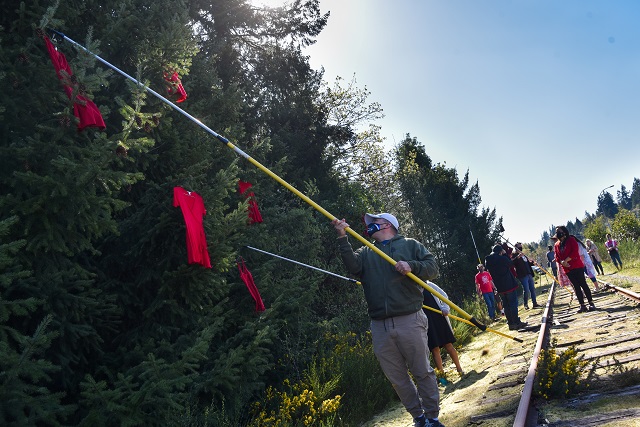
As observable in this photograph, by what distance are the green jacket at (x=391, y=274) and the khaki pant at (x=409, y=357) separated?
0.11 metres

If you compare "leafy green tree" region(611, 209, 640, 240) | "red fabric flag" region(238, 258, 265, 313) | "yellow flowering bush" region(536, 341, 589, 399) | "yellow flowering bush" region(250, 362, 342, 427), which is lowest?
"yellow flowering bush" region(536, 341, 589, 399)

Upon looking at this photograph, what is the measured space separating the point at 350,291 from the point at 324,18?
38.0 feet

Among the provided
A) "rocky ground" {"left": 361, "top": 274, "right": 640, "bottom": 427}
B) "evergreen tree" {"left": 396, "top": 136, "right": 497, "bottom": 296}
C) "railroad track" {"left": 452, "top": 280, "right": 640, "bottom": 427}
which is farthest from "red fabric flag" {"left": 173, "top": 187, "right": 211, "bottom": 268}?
"evergreen tree" {"left": 396, "top": 136, "right": 497, "bottom": 296}

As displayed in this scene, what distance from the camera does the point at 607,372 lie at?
589cm

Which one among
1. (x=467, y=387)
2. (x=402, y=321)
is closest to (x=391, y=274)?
(x=402, y=321)

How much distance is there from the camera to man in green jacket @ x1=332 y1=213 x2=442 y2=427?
505 centimetres

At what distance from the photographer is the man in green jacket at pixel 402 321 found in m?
5.05

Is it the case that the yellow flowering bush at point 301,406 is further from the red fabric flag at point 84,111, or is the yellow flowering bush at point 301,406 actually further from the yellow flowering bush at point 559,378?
the red fabric flag at point 84,111

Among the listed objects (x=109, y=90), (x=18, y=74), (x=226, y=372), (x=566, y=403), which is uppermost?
(x=109, y=90)

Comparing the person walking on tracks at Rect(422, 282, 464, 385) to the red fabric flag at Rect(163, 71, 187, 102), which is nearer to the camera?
the red fabric flag at Rect(163, 71, 187, 102)

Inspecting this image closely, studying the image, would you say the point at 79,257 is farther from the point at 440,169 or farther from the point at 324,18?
the point at 440,169

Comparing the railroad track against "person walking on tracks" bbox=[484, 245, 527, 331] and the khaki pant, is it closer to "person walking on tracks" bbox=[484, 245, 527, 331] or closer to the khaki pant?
the khaki pant

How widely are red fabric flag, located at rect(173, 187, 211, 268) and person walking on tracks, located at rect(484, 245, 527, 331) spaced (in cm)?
834

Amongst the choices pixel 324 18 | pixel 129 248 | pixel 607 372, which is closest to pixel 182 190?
pixel 129 248
